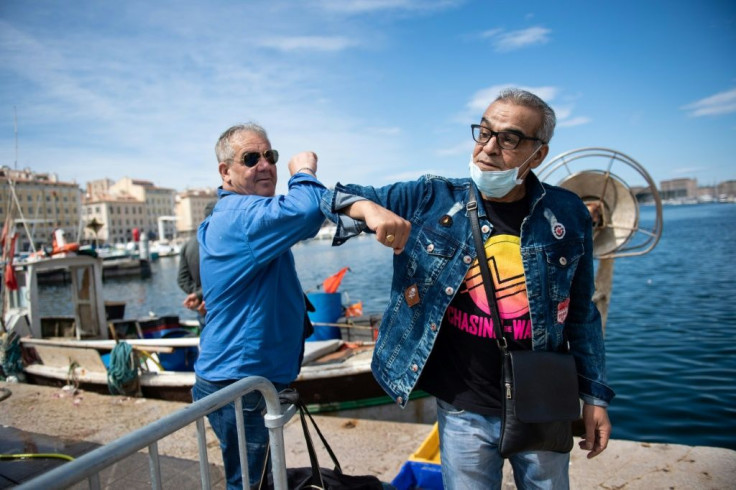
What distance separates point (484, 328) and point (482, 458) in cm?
54

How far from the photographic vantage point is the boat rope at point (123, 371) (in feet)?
21.5

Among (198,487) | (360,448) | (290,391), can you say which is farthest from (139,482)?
(290,391)

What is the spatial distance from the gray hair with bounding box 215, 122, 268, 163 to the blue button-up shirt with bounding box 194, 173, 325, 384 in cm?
20

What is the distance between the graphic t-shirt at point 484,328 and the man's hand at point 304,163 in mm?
881

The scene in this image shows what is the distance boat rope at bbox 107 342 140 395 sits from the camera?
6.55m

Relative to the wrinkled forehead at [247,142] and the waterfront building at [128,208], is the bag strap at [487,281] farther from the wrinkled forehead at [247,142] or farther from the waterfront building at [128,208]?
the waterfront building at [128,208]

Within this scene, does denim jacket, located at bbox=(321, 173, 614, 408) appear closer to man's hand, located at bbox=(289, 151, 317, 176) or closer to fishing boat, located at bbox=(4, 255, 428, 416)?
man's hand, located at bbox=(289, 151, 317, 176)

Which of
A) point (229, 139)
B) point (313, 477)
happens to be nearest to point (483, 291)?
point (313, 477)

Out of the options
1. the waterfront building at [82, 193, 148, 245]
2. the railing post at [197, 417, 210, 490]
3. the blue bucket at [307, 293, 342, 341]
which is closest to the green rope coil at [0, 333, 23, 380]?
the blue bucket at [307, 293, 342, 341]

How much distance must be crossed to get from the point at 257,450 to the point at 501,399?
121 centimetres

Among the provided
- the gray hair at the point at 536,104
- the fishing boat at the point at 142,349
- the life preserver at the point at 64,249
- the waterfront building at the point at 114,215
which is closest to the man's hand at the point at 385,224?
the gray hair at the point at 536,104

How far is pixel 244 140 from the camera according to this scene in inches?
93.4

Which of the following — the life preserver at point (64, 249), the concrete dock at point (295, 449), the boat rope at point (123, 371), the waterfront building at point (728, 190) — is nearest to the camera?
the concrete dock at point (295, 449)

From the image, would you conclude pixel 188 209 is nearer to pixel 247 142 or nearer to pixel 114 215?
pixel 114 215
